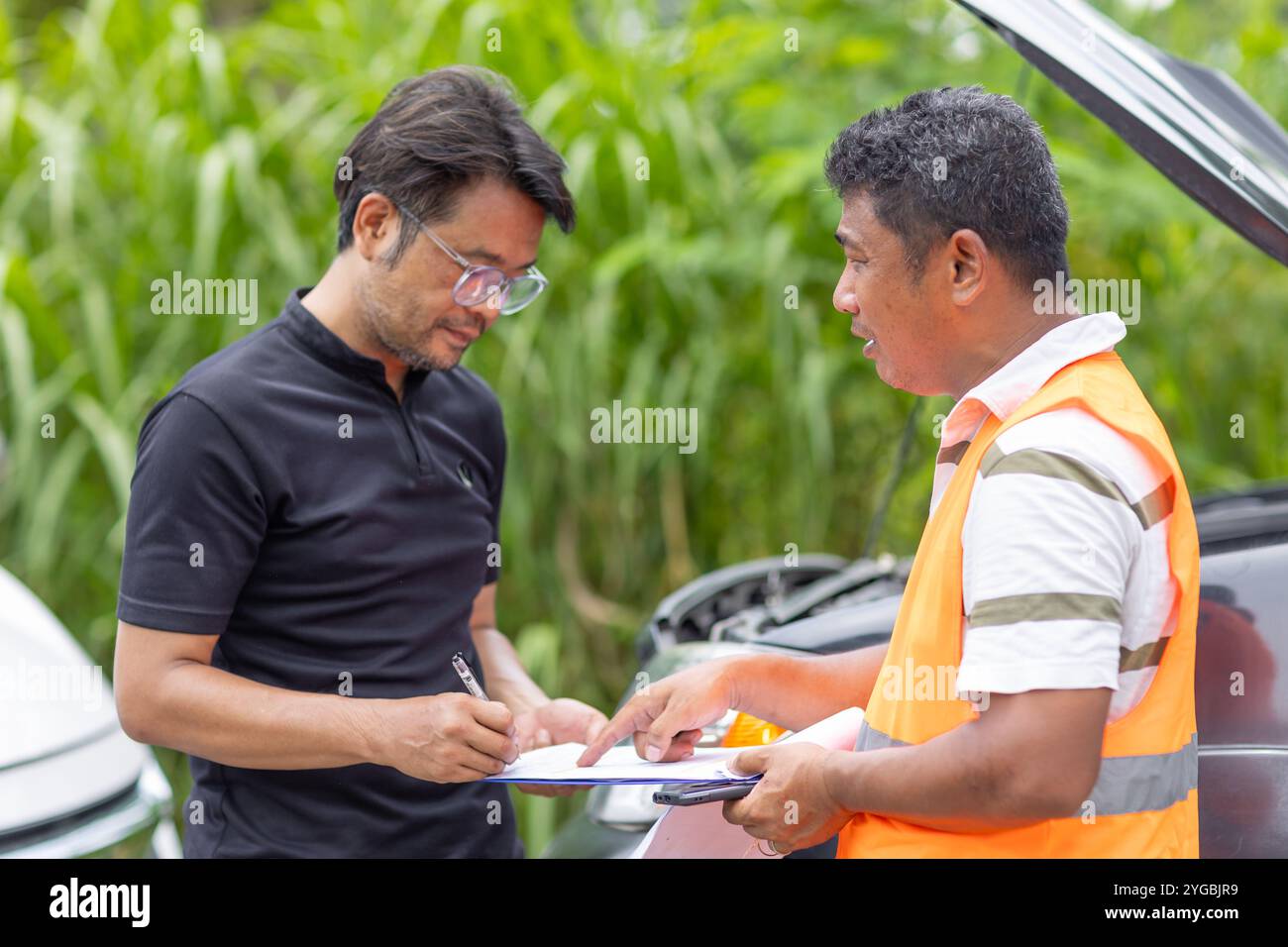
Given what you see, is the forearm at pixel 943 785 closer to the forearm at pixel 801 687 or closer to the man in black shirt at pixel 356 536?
the forearm at pixel 801 687

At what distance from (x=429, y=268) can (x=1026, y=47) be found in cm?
91

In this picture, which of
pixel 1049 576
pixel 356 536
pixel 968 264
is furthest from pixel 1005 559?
pixel 356 536

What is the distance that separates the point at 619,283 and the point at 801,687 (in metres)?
2.53

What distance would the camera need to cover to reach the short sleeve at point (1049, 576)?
1187 mm

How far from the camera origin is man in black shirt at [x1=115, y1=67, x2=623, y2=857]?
172cm

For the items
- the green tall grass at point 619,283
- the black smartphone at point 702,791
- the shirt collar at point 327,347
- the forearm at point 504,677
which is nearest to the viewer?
the black smartphone at point 702,791

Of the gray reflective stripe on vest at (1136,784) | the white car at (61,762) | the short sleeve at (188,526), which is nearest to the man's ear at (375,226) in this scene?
the short sleeve at (188,526)

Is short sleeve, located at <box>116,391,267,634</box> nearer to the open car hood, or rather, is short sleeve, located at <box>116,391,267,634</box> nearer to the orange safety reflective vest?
the orange safety reflective vest

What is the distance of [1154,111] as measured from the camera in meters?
1.63

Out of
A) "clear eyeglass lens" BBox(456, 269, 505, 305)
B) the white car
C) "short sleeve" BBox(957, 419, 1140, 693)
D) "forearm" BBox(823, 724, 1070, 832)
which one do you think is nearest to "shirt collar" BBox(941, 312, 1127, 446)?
"short sleeve" BBox(957, 419, 1140, 693)

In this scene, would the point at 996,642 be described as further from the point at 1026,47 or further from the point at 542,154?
the point at 542,154

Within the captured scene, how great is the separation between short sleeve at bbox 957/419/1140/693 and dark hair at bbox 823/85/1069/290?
0.27 m

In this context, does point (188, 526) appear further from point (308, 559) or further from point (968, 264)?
point (968, 264)
